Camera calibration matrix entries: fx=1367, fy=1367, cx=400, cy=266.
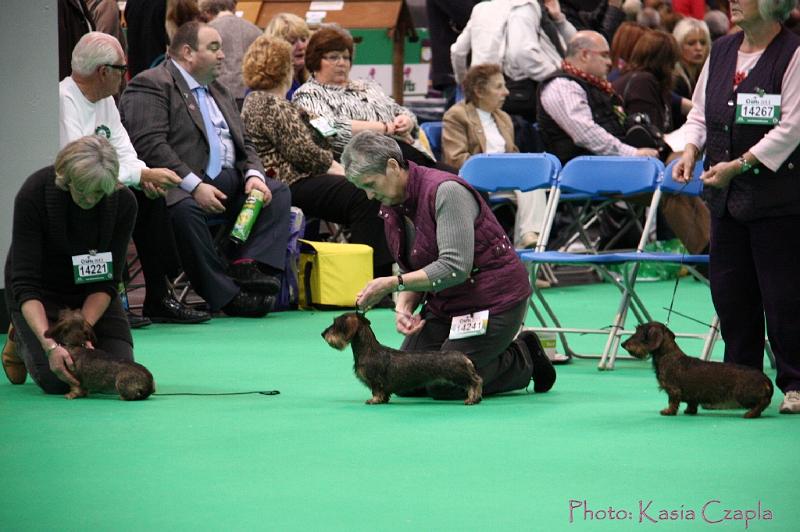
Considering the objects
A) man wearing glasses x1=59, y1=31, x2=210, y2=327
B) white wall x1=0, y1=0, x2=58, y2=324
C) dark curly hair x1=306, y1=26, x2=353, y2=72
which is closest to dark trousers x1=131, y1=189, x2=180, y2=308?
man wearing glasses x1=59, y1=31, x2=210, y2=327

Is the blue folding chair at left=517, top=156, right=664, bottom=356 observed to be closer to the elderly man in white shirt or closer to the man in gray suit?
the man in gray suit

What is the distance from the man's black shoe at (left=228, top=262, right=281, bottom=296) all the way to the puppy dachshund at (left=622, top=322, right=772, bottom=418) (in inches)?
128

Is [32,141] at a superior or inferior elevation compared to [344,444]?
superior

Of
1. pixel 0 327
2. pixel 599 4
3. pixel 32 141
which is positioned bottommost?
pixel 0 327

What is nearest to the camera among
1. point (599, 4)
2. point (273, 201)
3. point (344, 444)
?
point (344, 444)

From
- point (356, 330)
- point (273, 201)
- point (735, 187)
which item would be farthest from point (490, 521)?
point (273, 201)

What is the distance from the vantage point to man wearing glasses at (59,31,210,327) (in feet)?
21.6

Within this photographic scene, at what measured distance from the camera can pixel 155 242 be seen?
7.14 meters

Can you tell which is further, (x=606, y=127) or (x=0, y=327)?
(x=606, y=127)

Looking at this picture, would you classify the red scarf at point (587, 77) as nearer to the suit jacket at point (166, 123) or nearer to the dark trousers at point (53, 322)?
the suit jacket at point (166, 123)

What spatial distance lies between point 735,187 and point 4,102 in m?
3.60

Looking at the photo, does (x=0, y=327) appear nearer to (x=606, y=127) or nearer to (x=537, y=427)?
(x=537, y=427)

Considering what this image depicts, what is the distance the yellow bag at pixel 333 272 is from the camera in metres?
7.81

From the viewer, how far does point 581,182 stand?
6609mm
